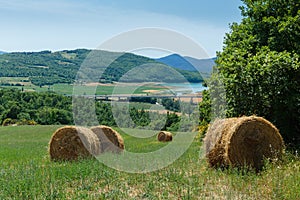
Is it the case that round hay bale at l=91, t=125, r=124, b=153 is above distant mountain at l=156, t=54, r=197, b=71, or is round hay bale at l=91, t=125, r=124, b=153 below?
below

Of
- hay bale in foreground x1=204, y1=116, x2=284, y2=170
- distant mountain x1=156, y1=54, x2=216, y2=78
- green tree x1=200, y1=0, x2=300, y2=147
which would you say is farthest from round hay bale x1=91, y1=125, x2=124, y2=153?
hay bale in foreground x1=204, y1=116, x2=284, y2=170

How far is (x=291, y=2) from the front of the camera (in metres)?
13.4

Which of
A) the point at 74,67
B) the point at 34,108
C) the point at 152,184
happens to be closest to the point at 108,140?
the point at 152,184

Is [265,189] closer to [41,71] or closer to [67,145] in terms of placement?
[67,145]

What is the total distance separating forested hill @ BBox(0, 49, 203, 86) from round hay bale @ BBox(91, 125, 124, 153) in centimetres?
194

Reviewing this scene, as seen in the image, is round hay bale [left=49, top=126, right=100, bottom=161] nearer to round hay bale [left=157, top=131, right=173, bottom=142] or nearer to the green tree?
the green tree

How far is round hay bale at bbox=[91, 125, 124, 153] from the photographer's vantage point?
13.6m

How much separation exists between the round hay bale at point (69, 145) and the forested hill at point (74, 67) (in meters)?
2.22

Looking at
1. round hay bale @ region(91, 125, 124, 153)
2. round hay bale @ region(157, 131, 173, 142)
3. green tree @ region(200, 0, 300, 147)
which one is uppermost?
green tree @ region(200, 0, 300, 147)

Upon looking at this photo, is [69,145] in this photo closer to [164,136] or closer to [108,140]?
[108,140]

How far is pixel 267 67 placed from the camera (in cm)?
1160

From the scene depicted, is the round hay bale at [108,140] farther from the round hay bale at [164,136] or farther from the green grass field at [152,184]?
the round hay bale at [164,136]

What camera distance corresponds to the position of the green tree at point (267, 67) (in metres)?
11.9

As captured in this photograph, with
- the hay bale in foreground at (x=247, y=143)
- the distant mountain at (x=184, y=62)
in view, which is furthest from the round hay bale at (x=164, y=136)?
the hay bale in foreground at (x=247, y=143)
